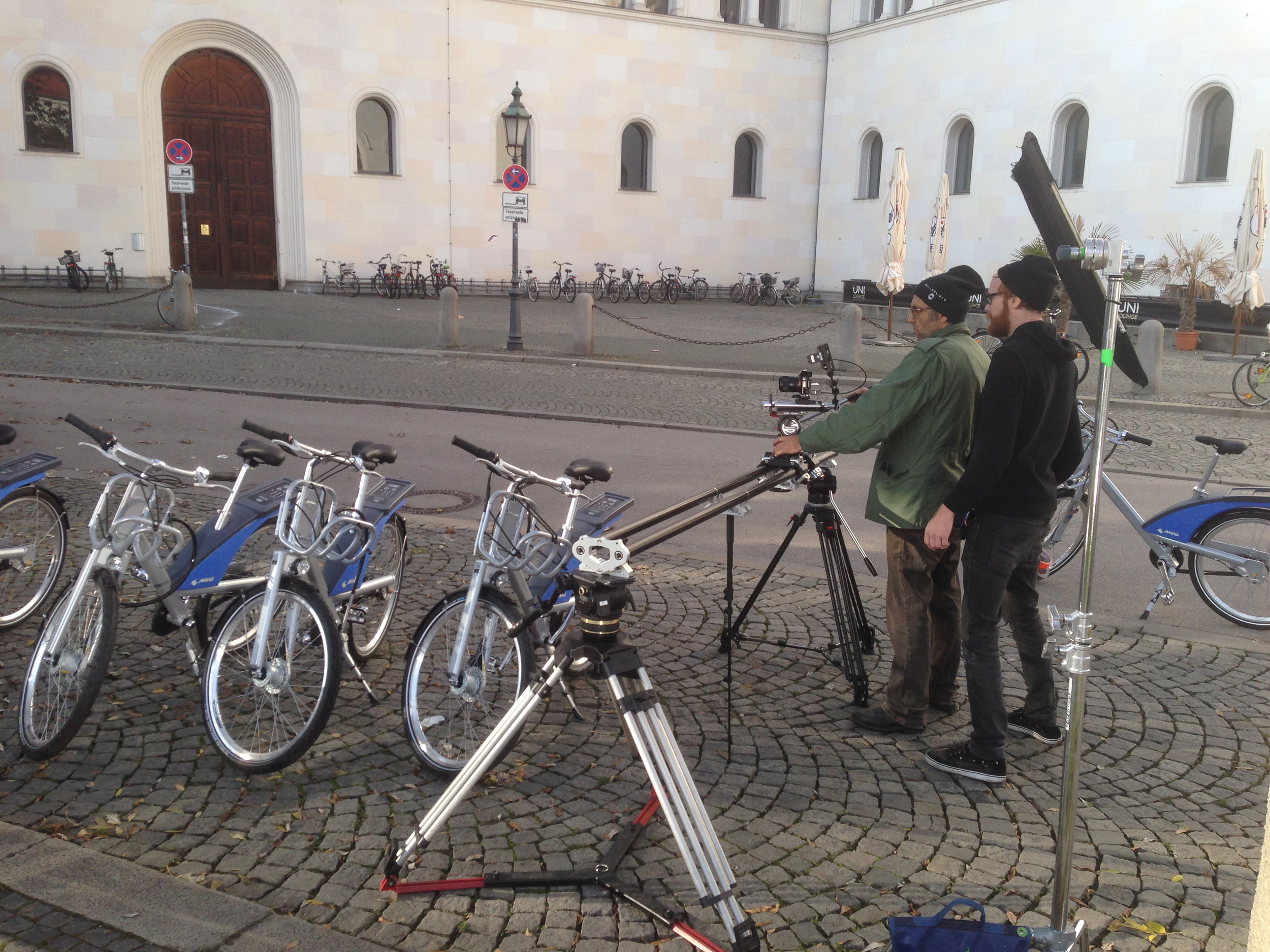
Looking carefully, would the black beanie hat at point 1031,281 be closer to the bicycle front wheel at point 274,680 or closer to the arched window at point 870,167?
the bicycle front wheel at point 274,680

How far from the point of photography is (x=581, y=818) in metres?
→ 3.95

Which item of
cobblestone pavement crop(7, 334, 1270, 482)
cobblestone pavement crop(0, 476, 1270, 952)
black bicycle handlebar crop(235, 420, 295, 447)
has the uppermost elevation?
black bicycle handlebar crop(235, 420, 295, 447)

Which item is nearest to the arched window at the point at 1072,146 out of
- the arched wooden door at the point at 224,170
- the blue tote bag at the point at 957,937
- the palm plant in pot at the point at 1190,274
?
the palm plant in pot at the point at 1190,274

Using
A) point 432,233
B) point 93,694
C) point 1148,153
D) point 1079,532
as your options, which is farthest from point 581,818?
point 432,233

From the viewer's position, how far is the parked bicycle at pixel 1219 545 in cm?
632

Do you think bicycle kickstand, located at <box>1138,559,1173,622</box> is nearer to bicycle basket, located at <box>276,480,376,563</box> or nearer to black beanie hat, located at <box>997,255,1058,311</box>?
black beanie hat, located at <box>997,255,1058,311</box>

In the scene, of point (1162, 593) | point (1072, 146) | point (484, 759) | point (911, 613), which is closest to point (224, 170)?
point (1072, 146)

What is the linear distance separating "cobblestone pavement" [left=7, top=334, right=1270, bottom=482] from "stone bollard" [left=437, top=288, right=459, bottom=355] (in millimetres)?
943

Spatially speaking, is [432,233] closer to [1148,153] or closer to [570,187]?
[570,187]

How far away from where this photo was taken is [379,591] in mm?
5355

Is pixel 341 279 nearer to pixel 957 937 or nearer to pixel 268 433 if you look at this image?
pixel 268 433

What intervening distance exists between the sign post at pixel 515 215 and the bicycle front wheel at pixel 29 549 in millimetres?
12694

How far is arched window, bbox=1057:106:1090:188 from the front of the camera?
94.2 feet

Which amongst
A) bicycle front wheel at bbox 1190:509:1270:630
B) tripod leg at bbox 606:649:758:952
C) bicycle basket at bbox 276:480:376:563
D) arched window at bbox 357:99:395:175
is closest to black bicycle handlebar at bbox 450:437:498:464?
bicycle basket at bbox 276:480:376:563
